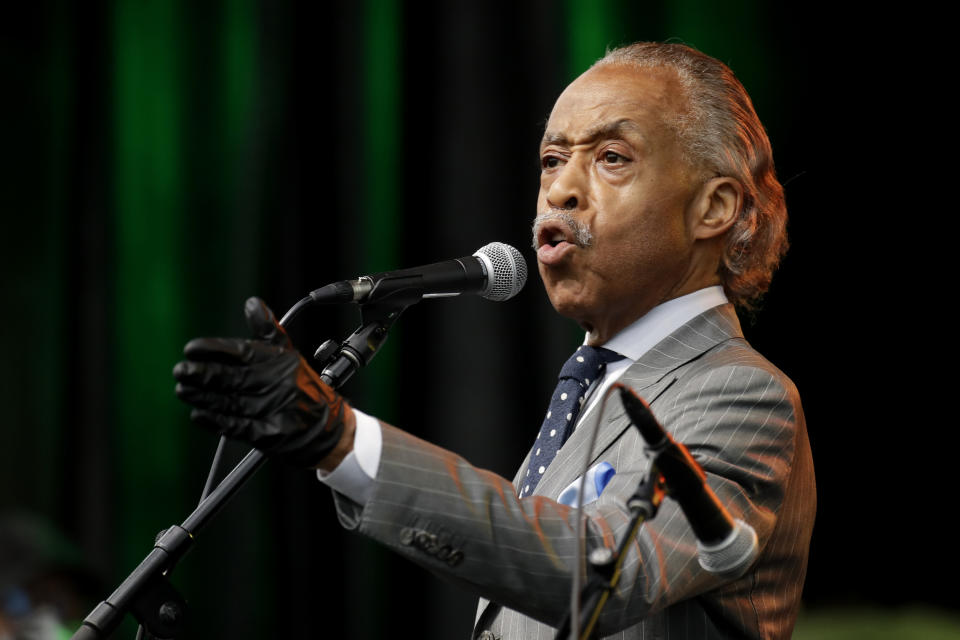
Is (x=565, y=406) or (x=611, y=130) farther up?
(x=611, y=130)

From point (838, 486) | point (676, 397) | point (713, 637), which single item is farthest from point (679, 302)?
point (838, 486)

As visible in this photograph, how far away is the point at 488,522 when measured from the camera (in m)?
1.36

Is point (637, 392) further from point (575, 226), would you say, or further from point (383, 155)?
point (383, 155)

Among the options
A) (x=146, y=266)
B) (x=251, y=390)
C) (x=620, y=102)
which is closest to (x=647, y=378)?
(x=620, y=102)

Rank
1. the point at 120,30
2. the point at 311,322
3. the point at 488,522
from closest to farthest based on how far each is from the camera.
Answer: the point at 488,522 < the point at 311,322 < the point at 120,30

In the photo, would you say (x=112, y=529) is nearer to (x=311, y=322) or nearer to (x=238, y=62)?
(x=311, y=322)

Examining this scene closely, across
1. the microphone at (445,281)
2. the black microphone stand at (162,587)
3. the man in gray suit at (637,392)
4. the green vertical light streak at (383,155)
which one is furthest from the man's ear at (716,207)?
the green vertical light streak at (383,155)

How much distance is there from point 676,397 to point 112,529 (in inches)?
93.3

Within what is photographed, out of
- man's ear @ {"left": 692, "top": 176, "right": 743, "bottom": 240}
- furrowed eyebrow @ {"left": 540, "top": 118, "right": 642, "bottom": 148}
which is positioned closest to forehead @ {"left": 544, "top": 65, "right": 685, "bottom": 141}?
furrowed eyebrow @ {"left": 540, "top": 118, "right": 642, "bottom": 148}

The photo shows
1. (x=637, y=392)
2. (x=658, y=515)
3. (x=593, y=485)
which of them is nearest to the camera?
(x=658, y=515)

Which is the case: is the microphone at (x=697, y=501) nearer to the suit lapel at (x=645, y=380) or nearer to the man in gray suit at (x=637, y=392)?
the man in gray suit at (x=637, y=392)

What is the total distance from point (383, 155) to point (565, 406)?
1.65m

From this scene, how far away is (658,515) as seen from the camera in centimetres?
147

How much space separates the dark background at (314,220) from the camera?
2791mm
